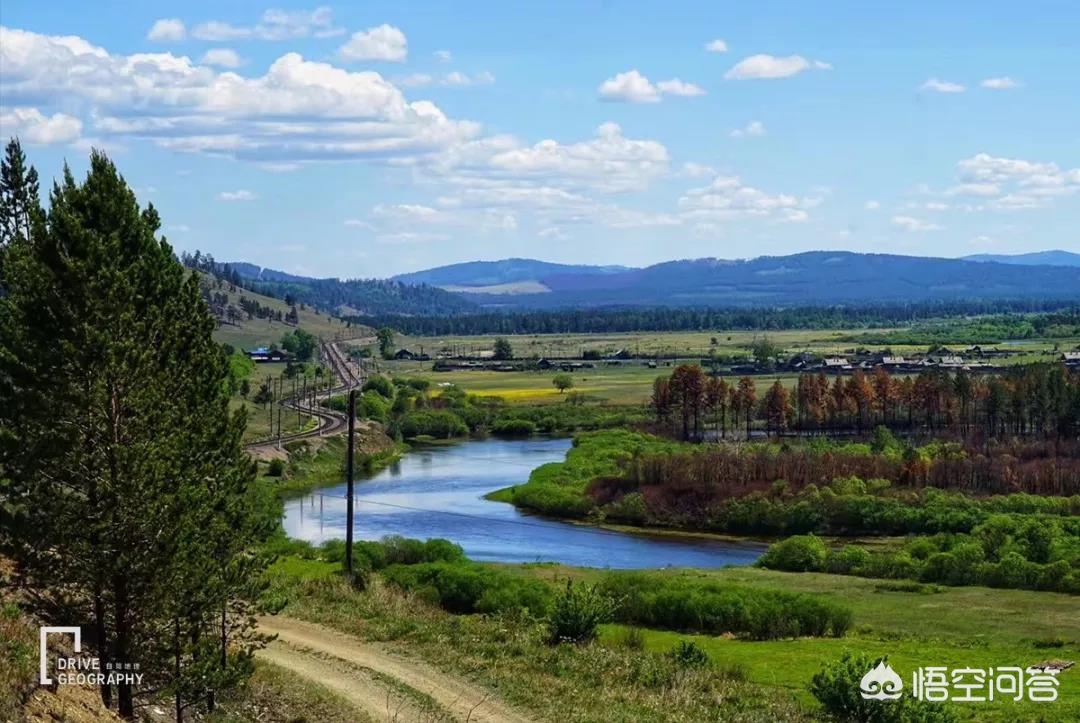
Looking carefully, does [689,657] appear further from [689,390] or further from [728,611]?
[689,390]

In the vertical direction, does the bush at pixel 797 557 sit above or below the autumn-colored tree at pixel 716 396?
below

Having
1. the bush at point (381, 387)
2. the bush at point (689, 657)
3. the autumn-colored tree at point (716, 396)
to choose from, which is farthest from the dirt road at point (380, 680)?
the bush at point (381, 387)

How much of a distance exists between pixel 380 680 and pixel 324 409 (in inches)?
3900

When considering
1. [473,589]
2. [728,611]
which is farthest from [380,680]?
[728,611]

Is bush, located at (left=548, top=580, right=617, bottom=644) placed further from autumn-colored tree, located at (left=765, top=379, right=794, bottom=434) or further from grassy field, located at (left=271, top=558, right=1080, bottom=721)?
autumn-colored tree, located at (left=765, top=379, right=794, bottom=434)

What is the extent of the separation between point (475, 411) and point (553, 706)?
9664cm

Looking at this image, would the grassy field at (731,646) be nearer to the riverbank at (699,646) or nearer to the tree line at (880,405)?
the riverbank at (699,646)

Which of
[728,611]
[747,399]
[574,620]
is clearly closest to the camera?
[574,620]

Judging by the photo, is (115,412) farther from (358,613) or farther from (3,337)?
(358,613)

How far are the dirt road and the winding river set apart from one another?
2807 centimetres

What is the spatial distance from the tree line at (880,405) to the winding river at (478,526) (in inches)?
769

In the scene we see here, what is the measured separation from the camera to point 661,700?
25203 mm

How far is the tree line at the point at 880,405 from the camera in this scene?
308 ft

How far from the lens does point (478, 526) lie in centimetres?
6712
